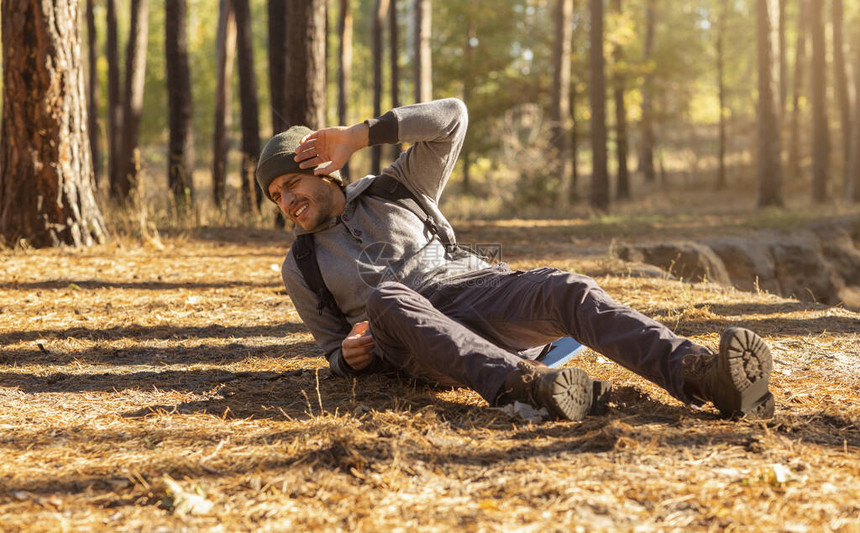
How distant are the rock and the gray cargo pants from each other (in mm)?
5725

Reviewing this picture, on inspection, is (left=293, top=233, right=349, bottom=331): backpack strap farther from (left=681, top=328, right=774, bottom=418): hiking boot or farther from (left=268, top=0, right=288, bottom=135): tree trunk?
(left=268, top=0, right=288, bottom=135): tree trunk

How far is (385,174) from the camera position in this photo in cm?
394

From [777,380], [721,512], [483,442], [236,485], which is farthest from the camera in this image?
[777,380]

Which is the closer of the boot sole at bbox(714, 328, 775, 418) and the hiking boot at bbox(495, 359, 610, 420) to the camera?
the boot sole at bbox(714, 328, 775, 418)

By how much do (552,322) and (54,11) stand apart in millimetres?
6292

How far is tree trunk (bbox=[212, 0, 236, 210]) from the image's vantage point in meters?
13.0

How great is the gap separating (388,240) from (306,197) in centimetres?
44

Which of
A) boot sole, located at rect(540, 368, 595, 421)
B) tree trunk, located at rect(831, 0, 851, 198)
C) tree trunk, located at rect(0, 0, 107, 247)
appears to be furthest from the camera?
tree trunk, located at rect(831, 0, 851, 198)

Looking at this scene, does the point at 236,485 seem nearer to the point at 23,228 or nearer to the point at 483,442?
the point at 483,442

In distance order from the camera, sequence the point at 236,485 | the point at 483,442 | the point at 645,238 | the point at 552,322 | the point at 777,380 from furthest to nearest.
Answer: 1. the point at 645,238
2. the point at 777,380
3. the point at 552,322
4. the point at 483,442
5. the point at 236,485

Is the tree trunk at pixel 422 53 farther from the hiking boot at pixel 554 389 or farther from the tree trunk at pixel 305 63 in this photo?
the hiking boot at pixel 554 389

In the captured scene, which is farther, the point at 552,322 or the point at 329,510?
the point at 552,322

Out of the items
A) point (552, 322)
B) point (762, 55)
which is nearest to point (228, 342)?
point (552, 322)

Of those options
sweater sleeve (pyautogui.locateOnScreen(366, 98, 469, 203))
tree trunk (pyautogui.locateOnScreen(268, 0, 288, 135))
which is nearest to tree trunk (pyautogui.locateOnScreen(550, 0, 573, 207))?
tree trunk (pyautogui.locateOnScreen(268, 0, 288, 135))
